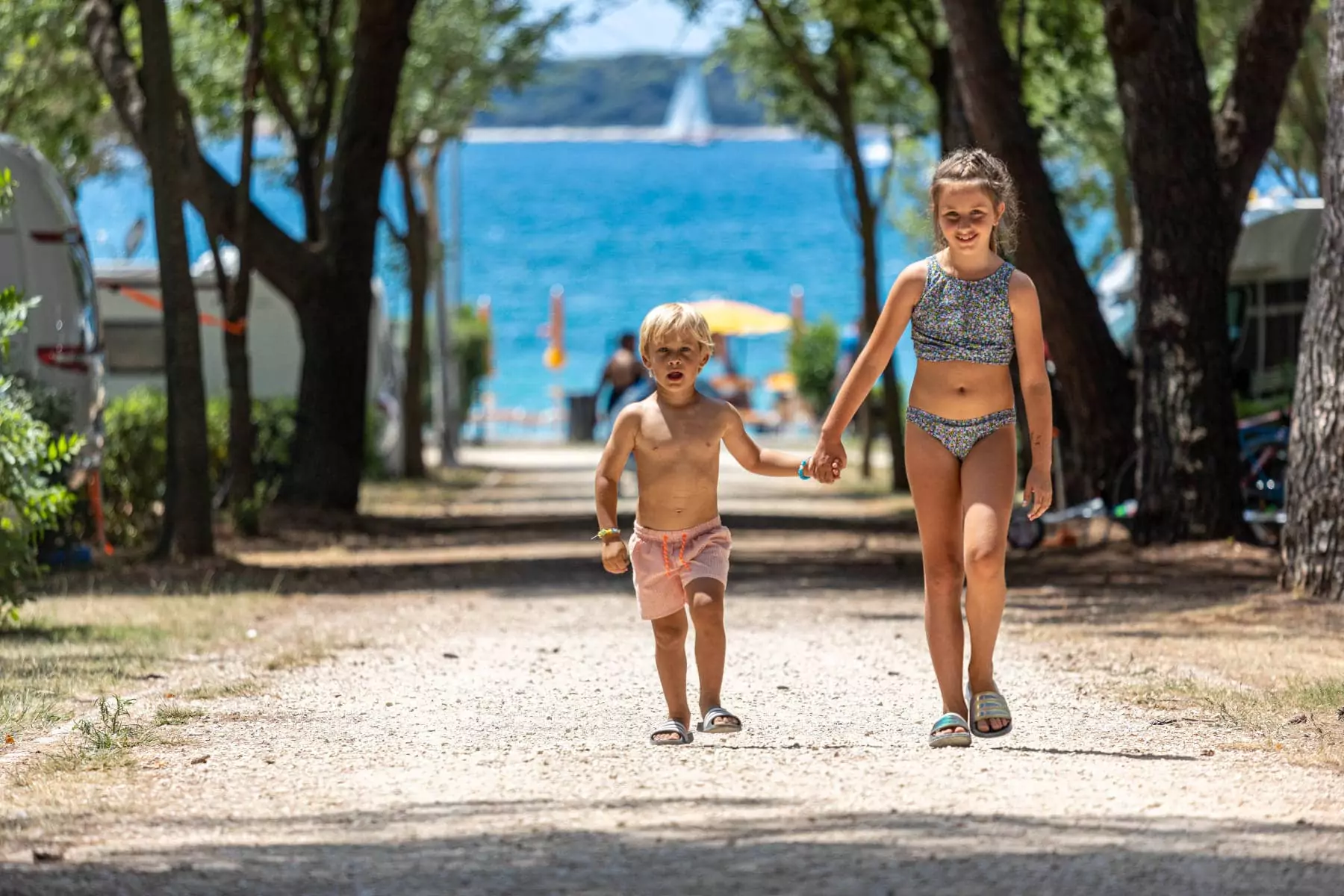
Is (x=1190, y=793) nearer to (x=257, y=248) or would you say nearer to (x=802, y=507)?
(x=257, y=248)

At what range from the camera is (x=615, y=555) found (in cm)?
670

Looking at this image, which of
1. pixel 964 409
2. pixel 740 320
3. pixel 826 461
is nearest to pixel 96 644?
pixel 826 461

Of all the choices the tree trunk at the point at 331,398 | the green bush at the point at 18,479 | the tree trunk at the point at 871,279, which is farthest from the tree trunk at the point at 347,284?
the green bush at the point at 18,479

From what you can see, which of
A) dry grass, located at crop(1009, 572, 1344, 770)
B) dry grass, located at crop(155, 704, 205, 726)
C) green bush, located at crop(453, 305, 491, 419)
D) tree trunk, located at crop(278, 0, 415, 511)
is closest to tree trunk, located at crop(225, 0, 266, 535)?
tree trunk, located at crop(278, 0, 415, 511)

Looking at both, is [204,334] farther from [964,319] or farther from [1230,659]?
[964,319]

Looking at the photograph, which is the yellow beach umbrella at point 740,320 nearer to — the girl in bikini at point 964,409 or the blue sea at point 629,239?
the blue sea at point 629,239

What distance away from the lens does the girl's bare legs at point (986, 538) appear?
6578 mm

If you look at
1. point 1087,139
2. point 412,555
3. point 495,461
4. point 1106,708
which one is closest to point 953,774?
point 1106,708

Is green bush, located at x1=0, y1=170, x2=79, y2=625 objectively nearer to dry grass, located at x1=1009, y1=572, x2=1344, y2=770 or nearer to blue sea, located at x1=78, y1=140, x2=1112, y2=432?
dry grass, located at x1=1009, y1=572, x2=1344, y2=770

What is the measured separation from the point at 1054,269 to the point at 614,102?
454 feet

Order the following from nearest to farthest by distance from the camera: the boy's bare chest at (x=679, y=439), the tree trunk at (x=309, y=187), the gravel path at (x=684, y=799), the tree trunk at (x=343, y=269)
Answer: the gravel path at (x=684, y=799)
the boy's bare chest at (x=679, y=439)
the tree trunk at (x=343, y=269)
the tree trunk at (x=309, y=187)

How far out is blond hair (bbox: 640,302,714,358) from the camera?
671 cm

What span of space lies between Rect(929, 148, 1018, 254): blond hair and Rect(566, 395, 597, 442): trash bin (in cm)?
3607

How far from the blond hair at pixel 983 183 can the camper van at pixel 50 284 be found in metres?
8.21
